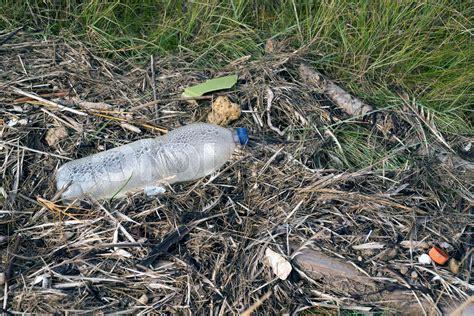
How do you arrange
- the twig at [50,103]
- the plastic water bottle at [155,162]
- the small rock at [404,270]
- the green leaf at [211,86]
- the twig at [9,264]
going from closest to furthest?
the twig at [9,264] < the small rock at [404,270] < the plastic water bottle at [155,162] < the twig at [50,103] < the green leaf at [211,86]

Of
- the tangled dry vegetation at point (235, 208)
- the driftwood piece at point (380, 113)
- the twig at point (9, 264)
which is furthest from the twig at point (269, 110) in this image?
the twig at point (9, 264)

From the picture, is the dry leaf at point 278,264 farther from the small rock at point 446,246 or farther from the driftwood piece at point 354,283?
the small rock at point 446,246

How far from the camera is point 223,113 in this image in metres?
2.92

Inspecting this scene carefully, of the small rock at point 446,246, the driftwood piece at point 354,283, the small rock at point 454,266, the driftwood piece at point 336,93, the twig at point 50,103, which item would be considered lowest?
the driftwood piece at point 354,283

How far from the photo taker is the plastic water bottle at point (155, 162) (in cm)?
270

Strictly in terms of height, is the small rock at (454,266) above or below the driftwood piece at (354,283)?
above

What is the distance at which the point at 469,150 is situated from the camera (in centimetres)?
308

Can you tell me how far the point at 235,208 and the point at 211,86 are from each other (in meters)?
0.75

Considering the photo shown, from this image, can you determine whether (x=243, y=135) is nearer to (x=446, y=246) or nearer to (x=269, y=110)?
(x=269, y=110)

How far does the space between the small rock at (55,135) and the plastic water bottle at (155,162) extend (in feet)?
0.49

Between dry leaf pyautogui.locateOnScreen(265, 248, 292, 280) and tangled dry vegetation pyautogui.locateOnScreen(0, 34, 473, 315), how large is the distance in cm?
3

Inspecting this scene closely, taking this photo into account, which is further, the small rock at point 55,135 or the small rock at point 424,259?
the small rock at point 55,135

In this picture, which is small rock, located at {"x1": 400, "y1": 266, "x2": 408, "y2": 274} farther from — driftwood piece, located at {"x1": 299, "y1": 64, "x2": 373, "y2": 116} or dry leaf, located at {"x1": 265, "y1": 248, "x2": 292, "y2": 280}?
driftwood piece, located at {"x1": 299, "y1": 64, "x2": 373, "y2": 116}

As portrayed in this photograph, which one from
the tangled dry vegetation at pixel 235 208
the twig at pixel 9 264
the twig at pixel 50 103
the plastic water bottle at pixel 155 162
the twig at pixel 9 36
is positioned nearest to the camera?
the twig at pixel 9 264
